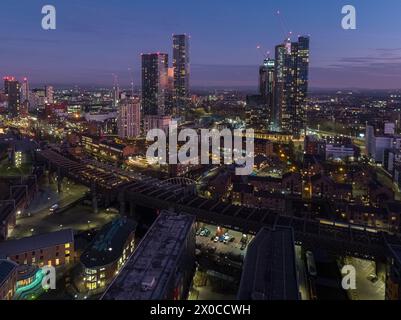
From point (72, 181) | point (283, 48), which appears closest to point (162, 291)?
point (72, 181)

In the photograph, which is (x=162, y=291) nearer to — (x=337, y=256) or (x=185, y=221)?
(x=185, y=221)

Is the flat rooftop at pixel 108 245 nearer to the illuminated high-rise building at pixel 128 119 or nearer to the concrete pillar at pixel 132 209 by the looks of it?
the concrete pillar at pixel 132 209

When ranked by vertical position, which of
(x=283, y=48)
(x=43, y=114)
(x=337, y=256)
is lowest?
(x=337, y=256)

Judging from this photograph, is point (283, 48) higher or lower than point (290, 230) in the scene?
higher

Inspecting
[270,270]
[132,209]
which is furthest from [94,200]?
[270,270]

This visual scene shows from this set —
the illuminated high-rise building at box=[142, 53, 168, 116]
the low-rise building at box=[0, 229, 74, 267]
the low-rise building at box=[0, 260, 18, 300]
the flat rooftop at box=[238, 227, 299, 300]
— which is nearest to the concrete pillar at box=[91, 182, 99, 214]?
the low-rise building at box=[0, 229, 74, 267]

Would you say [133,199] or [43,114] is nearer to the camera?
[133,199]

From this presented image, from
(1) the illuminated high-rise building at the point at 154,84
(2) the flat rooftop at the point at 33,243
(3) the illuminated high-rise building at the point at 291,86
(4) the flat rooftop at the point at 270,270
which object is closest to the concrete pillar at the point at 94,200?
(2) the flat rooftop at the point at 33,243

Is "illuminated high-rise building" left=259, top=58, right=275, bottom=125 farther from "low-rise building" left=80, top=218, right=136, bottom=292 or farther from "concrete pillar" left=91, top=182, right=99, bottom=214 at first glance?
"low-rise building" left=80, top=218, right=136, bottom=292
